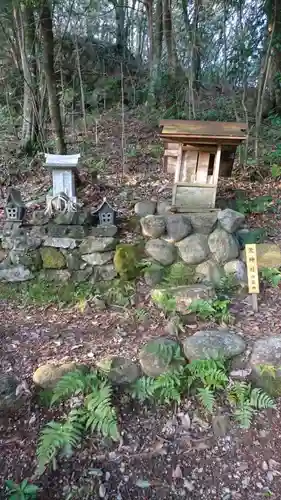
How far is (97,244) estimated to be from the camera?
4.14 m

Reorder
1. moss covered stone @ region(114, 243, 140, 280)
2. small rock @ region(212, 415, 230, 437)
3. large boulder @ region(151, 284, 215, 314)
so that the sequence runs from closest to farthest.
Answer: small rock @ region(212, 415, 230, 437) < large boulder @ region(151, 284, 215, 314) < moss covered stone @ region(114, 243, 140, 280)

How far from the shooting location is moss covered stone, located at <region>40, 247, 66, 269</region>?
4172 mm

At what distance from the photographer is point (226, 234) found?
163 inches

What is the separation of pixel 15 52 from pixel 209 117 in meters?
4.34

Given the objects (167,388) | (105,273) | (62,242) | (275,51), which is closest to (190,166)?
(105,273)

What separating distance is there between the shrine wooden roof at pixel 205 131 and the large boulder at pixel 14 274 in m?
2.15

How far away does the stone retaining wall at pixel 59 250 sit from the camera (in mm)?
4145

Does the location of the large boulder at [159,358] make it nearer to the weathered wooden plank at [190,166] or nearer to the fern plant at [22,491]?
the fern plant at [22,491]

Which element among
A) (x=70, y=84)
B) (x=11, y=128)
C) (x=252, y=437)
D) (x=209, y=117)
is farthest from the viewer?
(x=70, y=84)

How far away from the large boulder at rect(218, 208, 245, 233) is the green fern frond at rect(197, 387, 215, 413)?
75.9 inches

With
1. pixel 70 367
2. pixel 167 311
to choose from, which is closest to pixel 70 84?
pixel 167 311

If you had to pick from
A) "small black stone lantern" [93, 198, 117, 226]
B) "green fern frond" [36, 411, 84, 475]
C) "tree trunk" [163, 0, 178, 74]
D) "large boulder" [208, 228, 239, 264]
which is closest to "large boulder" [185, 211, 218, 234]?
"large boulder" [208, 228, 239, 264]

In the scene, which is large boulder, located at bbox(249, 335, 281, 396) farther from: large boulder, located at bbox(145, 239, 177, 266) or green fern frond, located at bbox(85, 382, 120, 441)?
large boulder, located at bbox(145, 239, 177, 266)

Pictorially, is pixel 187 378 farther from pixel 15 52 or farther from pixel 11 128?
pixel 15 52
